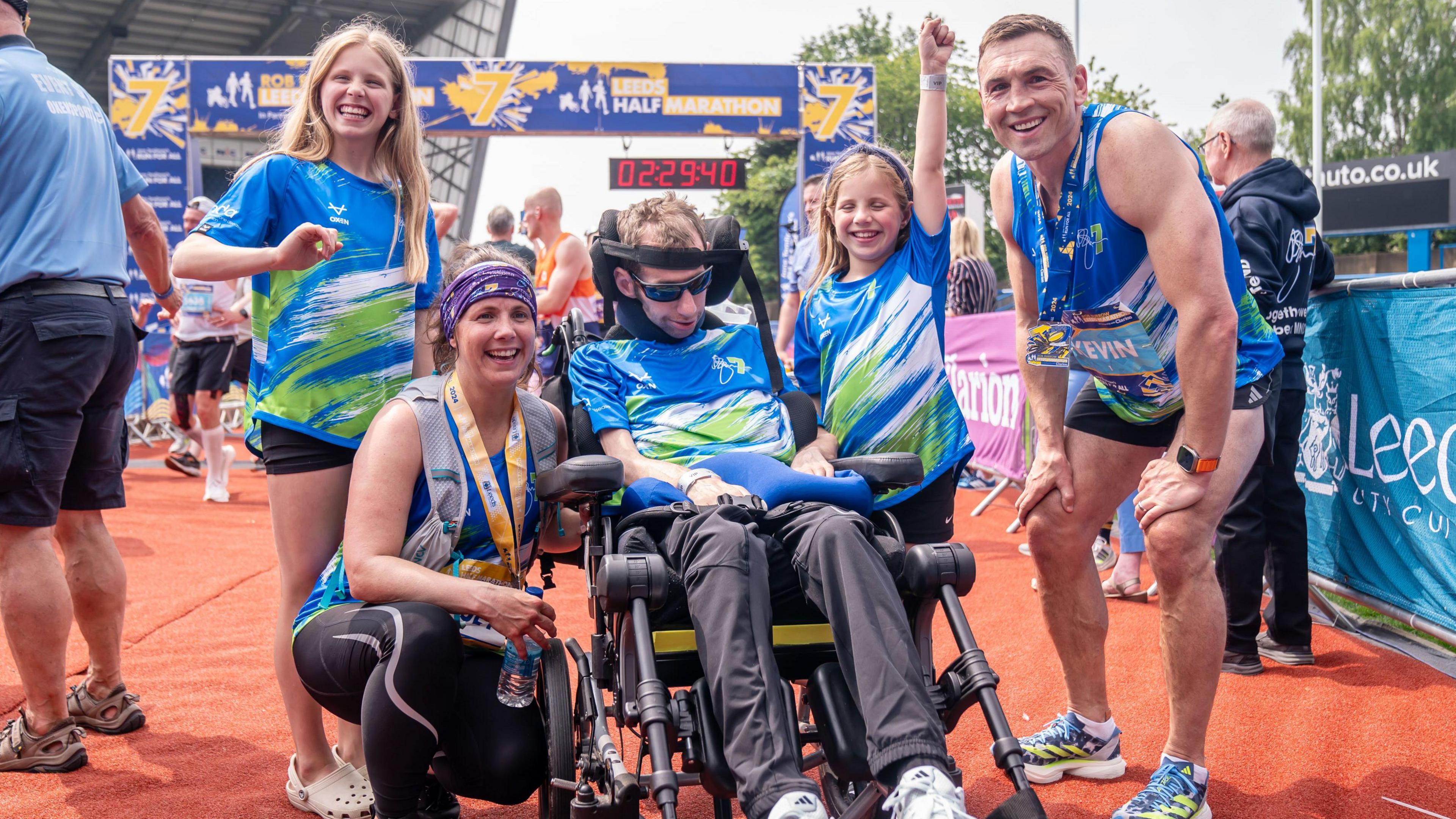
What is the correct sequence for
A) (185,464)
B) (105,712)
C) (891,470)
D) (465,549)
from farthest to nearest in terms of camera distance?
1. (185,464)
2. (105,712)
3. (465,549)
4. (891,470)

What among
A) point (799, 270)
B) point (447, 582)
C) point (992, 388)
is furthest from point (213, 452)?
point (447, 582)

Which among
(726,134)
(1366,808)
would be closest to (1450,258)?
(726,134)

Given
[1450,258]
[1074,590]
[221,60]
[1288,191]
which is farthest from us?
[1450,258]

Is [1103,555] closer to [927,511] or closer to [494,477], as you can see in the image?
[927,511]

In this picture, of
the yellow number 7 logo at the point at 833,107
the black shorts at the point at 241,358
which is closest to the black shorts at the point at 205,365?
the black shorts at the point at 241,358

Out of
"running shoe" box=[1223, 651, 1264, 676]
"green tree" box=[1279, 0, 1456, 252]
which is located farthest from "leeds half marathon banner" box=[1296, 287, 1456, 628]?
"green tree" box=[1279, 0, 1456, 252]

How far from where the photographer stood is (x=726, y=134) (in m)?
15.8

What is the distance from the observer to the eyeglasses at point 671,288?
2.81 metres

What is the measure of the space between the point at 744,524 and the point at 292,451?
4.09 ft

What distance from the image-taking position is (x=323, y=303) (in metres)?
2.70

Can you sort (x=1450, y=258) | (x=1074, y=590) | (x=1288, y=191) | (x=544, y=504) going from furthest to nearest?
(x=1450, y=258) < (x=1288, y=191) < (x=1074, y=590) < (x=544, y=504)

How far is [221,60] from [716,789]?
16.6 metres

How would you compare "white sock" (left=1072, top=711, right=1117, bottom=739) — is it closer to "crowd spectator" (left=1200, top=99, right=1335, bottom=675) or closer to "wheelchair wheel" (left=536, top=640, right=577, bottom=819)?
"crowd spectator" (left=1200, top=99, right=1335, bottom=675)

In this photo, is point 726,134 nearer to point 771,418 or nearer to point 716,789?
point 771,418
